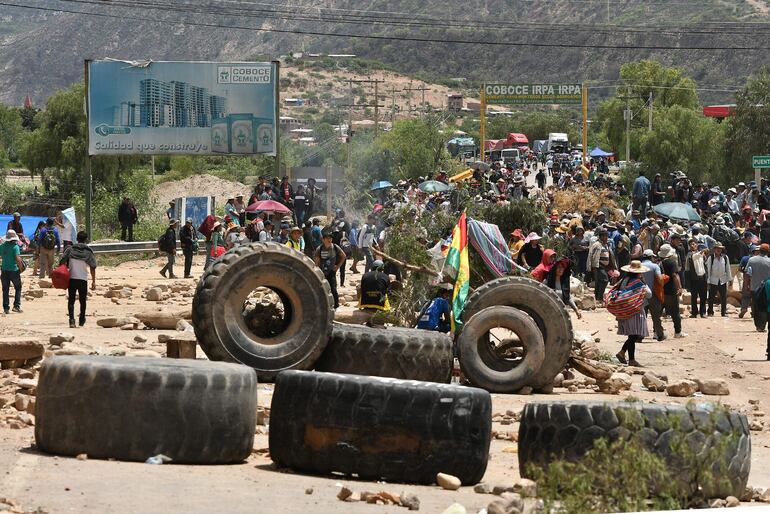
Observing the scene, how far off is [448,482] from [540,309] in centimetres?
665

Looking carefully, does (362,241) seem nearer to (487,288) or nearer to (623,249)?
(623,249)

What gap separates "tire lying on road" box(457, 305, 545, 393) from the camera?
1523 cm

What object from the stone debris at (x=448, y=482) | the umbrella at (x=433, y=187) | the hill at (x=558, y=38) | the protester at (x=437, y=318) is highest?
the hill at (x=558, y=38)

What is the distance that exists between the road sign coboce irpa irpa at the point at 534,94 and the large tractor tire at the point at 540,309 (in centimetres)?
5409

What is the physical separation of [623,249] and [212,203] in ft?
43.2


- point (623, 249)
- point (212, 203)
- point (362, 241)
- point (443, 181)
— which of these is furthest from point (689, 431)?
point (443, 181)

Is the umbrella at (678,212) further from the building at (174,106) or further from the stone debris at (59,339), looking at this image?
the stone debris at (59,339)

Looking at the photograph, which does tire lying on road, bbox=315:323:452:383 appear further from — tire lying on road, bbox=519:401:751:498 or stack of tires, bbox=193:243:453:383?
tire lying on road, bbox=519:401:751:498

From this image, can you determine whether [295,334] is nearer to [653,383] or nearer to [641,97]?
[653,383]

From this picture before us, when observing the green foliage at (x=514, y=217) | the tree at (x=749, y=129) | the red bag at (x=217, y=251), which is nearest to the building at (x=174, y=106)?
the red bag at (x=217, y=251)

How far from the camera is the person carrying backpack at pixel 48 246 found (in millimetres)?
27562

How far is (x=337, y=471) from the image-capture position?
9.52 meters

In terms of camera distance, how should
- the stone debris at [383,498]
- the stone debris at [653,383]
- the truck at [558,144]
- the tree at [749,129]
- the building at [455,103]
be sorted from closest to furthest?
the stone debris at [383,498] → the stone debris at [653,383] → the tree at [749,129] → the truck at [558,144] → the building at [455,103]

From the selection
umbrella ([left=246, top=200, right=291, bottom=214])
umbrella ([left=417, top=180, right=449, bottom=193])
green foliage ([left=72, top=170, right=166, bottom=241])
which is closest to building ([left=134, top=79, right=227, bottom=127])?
green foliage ([left=72, top=170, right=166, bottom=241])
